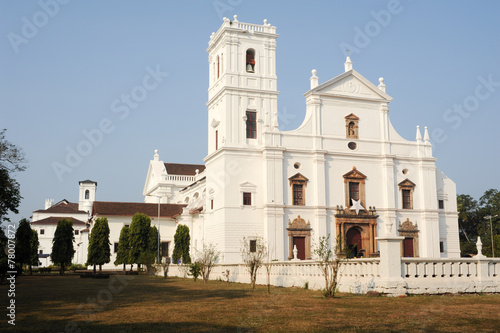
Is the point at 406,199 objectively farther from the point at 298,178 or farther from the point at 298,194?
the point at 298,178

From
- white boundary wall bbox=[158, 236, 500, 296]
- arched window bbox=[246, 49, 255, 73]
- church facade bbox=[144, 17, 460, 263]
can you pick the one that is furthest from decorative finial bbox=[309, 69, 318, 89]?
white boundary wall bbox=[158, 236, 500, 296]

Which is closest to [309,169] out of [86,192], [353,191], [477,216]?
[353,191]

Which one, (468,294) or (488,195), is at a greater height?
(488,195)

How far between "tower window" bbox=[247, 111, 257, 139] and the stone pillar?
2513 centimetres

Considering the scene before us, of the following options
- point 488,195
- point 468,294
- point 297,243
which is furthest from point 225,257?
point 488,195

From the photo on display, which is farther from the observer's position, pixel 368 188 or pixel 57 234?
pixel 57 234

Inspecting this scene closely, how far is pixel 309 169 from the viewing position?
3894 centimetres

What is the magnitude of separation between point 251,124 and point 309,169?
5870mm

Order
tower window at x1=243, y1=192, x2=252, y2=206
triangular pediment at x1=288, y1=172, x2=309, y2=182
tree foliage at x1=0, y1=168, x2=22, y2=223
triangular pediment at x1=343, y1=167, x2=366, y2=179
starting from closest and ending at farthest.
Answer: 1. tree foliage at x1=0, y1=168, x2=22, y2=223
2. tower window at x1=243, y1=192, x2=252, y2=206
3. triangular pediment at x1=288, y1=172, x2=309, y2=182
4. triangular pediment at x1=343, y1=167, x2=366, y2=179

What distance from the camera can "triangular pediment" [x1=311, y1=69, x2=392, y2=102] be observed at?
131 ft

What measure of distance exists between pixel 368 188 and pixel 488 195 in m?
35.7

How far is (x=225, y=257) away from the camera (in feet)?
119

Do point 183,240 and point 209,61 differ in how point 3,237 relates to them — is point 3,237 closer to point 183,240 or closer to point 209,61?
point 183,240

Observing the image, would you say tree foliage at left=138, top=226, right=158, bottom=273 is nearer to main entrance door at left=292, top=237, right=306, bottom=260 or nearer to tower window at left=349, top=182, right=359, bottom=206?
main entrance door at left=292, top=237, right=306, bottom=260
